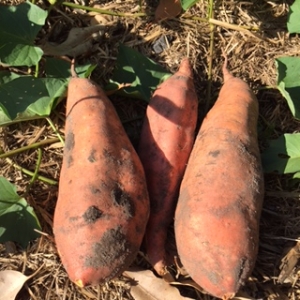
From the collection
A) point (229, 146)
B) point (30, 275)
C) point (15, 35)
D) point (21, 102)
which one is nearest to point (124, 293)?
point (30, 275)

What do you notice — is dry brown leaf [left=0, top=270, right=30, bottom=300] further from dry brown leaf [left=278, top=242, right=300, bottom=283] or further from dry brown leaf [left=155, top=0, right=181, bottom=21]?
dry brown leaf [left=155, top=0, right=181, bottom=21]

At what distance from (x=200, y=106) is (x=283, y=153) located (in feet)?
1.04

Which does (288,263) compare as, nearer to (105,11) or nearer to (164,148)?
(164,148)

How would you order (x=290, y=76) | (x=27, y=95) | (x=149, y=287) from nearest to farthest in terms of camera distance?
(x=149, y=287) → (x=27, y=95) → (x=290, y=76)

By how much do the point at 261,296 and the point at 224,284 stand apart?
296 mm

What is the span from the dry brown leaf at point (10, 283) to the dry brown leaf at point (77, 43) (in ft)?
2.35

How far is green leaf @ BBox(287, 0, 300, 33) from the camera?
183 cm

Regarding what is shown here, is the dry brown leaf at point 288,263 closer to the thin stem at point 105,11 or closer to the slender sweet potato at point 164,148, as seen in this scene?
the slender sweet potato at point 164,148

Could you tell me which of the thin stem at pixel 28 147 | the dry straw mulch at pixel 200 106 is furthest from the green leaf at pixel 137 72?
the thin stem at pixel 28 147

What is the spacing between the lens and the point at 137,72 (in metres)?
1.76

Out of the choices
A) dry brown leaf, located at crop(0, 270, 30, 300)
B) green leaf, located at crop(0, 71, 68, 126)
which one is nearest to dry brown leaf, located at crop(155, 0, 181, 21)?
green leaf, located at crop(0, 71, 68, 126)

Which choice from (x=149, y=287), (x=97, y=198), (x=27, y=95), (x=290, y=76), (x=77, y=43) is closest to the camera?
(x=97, y=198)

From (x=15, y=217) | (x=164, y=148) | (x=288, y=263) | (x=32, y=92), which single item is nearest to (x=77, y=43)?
(x=32, y=92)

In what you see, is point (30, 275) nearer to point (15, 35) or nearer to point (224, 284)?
A: point (224, 284)
